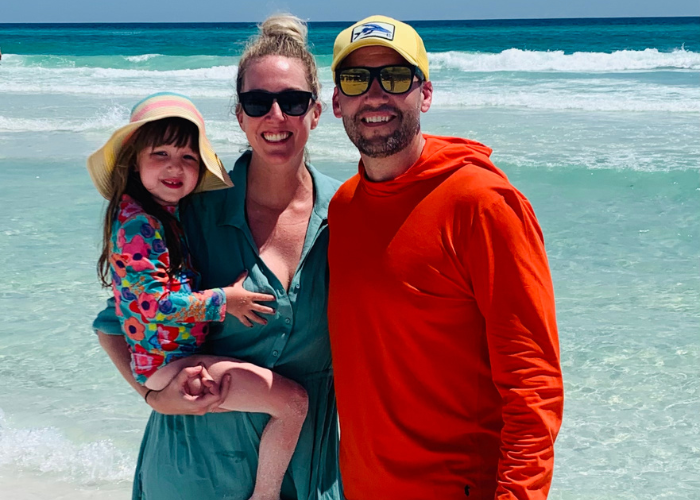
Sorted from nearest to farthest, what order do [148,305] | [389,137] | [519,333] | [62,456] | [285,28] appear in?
[519,333], [389,137], [148,305], [285,28], [62,456]

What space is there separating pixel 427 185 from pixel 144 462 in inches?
49.0

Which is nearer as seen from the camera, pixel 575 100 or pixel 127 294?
pixel 127 294

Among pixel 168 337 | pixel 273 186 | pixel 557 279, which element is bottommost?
pixel 557 279

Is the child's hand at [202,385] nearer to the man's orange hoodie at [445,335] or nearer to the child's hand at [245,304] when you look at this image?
the child's hand at [245,304]

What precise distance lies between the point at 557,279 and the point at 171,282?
4533 millimetres

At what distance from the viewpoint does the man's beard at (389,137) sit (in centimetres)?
197

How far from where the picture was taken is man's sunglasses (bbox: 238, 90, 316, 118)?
2242 mm

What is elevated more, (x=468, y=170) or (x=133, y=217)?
(x=468, y=170)

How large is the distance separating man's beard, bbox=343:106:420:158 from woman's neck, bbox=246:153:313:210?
39 centimetres

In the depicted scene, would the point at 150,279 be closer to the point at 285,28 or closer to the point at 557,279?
the point at 285,28

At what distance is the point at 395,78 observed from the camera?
6.56 feet

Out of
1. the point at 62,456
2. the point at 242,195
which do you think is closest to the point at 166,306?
the point at 242,195

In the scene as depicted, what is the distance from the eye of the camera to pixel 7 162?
10734mm

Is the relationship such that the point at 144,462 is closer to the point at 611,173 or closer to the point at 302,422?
the point at 302,422
